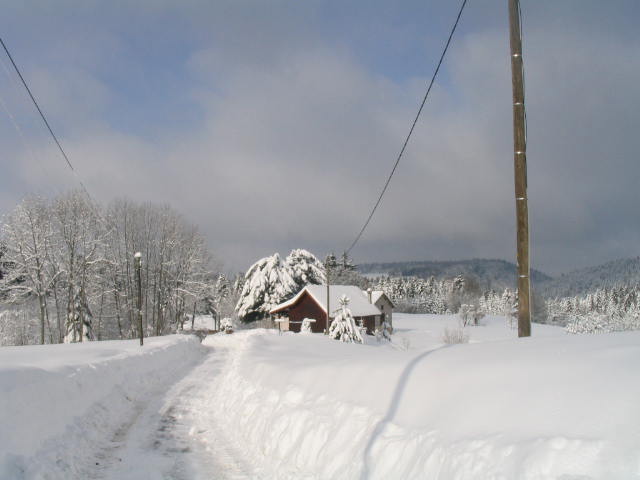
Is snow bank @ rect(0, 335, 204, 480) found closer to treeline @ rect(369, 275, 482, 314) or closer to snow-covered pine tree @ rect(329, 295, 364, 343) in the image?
snow-covered pine tree @ rect(329, 295, 364, 343)

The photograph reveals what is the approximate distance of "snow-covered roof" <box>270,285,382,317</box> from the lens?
5403 cm

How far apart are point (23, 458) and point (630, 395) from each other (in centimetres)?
790

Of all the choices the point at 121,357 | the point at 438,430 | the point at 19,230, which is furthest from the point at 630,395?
the point at 19,230

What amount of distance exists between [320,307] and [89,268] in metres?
24.3

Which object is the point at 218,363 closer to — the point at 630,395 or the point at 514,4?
the point at 514,4

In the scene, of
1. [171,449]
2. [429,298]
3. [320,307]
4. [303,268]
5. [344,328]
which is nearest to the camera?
[171,449]

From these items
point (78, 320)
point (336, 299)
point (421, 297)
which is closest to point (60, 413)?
point (78, 320)

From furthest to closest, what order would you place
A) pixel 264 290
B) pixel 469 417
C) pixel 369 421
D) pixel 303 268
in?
pixel 303 268, pixel 264 290, pixel 369 421, pixel 469 417

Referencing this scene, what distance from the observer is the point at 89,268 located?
136 feet

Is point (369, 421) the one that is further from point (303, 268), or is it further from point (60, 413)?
point (303, 268)

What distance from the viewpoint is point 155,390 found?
1634 cm

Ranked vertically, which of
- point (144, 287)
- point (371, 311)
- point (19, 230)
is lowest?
point (371, 311)

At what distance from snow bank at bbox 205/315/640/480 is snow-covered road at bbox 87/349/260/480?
24.3 inches

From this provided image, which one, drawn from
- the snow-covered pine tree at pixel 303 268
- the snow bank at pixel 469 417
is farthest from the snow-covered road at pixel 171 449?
the snow-covered pine tree at pixel 303 268
